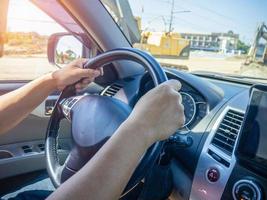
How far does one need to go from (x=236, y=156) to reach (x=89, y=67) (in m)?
0.73

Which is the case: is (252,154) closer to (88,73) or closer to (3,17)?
(88,73)

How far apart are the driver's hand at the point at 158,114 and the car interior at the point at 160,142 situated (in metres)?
0.10

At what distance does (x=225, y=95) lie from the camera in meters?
1.52

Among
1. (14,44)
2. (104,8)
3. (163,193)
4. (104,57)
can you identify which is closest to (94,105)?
(104,57)

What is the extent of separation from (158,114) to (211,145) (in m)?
0.49

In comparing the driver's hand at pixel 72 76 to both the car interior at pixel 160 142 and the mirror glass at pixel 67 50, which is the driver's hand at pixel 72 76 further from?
the mirror glass at pixel 67 50

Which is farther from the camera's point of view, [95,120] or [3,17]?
[3,17]

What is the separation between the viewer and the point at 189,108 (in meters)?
1.55

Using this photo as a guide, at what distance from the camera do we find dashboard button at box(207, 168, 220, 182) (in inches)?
46.4

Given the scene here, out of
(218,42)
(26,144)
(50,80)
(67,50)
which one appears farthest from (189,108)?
(218,42)

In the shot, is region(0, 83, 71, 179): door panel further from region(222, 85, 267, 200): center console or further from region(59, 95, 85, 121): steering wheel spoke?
region(222, 85, 267, 200): center console

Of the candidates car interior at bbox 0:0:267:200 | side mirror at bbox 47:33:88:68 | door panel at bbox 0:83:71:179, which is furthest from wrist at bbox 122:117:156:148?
side mirror at bbox 47:33:88:68

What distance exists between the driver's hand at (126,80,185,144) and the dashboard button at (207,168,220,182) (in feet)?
1.17

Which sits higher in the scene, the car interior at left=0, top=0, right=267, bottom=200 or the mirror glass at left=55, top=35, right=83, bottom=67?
the mirror glass at left=55, top=35, right=83, bottom=67
